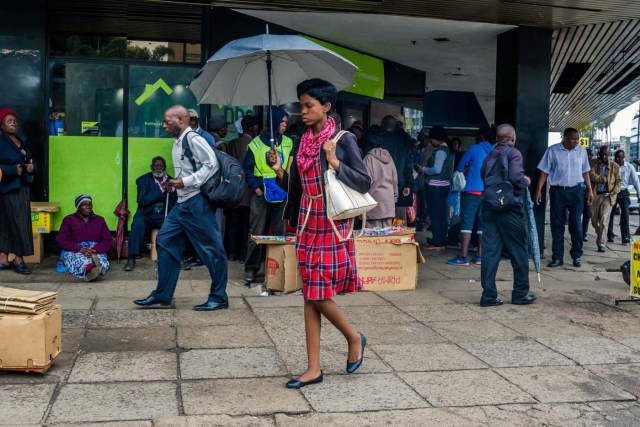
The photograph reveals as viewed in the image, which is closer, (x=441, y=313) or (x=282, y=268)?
(x=441, y=313)

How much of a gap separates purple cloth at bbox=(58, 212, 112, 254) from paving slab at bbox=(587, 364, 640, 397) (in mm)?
5466

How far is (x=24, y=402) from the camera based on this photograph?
4.55 meters

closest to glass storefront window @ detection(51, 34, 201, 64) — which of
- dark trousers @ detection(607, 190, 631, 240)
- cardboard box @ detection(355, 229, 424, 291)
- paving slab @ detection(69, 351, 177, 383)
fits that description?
cardboard box @ detection(355, 229, 424, 291)

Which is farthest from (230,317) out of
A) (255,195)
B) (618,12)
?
(618,12)

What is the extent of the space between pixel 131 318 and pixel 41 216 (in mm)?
3388

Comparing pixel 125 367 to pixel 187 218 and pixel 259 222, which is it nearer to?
pixel 187 218

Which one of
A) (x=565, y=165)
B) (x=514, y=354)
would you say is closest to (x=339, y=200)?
(x=514, y=354)

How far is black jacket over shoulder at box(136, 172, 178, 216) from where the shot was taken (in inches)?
380

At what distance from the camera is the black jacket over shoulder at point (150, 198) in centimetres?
966

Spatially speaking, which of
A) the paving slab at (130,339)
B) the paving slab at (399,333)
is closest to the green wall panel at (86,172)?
the paving slab at (130,339)

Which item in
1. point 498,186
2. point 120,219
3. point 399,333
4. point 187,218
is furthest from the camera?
point 120,219

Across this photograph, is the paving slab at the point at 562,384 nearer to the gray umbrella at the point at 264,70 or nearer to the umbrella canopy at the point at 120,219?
the gray umbrella at the point at 264,70

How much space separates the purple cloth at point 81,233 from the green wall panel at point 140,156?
1.33 metres

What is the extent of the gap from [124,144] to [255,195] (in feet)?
7.96
